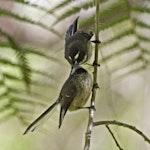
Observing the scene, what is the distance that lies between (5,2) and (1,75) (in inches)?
6.7

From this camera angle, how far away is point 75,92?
2.34 ft

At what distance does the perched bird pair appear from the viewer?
0.69 m

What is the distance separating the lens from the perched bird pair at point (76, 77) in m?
0.69

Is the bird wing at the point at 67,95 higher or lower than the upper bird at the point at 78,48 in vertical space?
lower

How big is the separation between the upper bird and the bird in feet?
0.04

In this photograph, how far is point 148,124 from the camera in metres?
1.31

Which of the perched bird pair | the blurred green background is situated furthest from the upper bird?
the blurred green background

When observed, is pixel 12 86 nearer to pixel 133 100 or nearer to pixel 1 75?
pixel 1 75

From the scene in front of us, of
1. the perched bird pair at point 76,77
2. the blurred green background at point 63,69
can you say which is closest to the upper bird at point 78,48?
the perched bird pair at point 76,77

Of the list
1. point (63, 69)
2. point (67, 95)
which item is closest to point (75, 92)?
point (67, 95)

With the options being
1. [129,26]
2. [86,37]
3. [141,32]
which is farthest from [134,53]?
[86,37]

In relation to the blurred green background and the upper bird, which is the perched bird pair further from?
the blurred green background

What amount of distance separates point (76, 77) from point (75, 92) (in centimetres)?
3

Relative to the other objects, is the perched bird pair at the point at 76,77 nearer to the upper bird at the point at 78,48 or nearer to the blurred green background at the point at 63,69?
the upper bird at the point at 78,48
